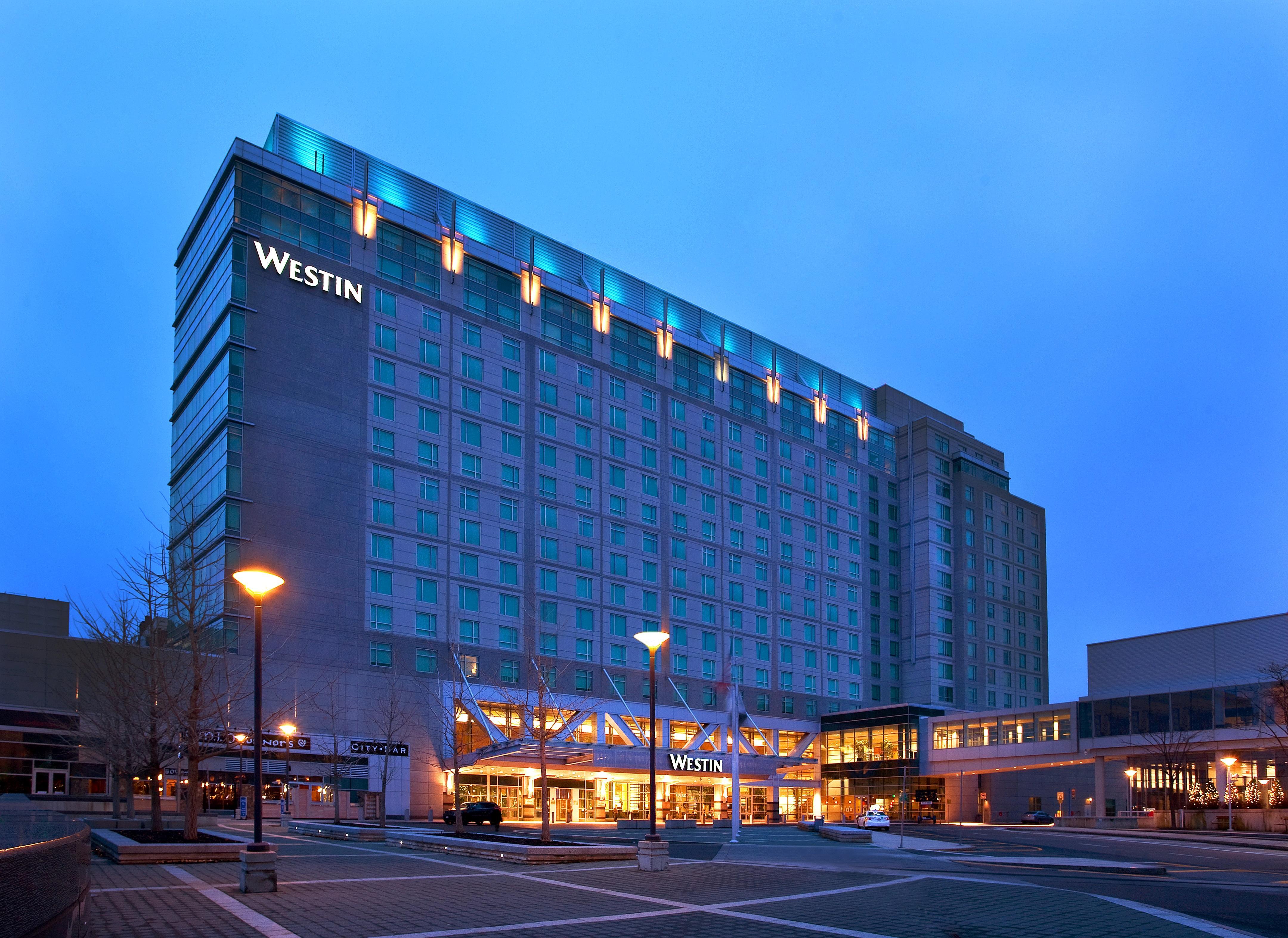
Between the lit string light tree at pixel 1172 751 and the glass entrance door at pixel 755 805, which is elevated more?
the lit string light tree at pixel 1172 751

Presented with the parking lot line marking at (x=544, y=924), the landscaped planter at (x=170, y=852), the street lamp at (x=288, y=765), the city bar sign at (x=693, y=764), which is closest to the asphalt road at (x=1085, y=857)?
the parking lot line marking at (x=544, y=924)

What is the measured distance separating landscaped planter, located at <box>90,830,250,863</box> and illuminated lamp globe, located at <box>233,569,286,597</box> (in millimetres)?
8163

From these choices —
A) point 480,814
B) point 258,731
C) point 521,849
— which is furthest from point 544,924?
point 480,814

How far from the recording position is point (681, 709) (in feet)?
294

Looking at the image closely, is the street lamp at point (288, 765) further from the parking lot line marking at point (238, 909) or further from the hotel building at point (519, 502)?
the parking lot line marking at point (238, 909)

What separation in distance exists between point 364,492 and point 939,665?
65.8m

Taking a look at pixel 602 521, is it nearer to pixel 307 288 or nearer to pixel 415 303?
pixel 415 303

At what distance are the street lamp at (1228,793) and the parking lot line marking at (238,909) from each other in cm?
5703

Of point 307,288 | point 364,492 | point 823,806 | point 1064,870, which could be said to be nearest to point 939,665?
point 823,806

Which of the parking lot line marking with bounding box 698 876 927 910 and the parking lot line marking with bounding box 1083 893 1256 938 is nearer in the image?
the parking lot line marking with bounding box 1083 893 1256 938

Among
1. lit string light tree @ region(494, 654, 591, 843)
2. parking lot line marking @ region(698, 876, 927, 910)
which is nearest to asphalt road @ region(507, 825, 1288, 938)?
parking lot line marking @ region(698, 876, 927, 910)

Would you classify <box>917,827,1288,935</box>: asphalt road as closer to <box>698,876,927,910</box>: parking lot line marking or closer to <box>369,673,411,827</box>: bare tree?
<box>698,876,927,910</box>: parking lot line marking

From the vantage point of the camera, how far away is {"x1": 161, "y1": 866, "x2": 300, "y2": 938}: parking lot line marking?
1495cm

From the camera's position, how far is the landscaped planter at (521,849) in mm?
29438
